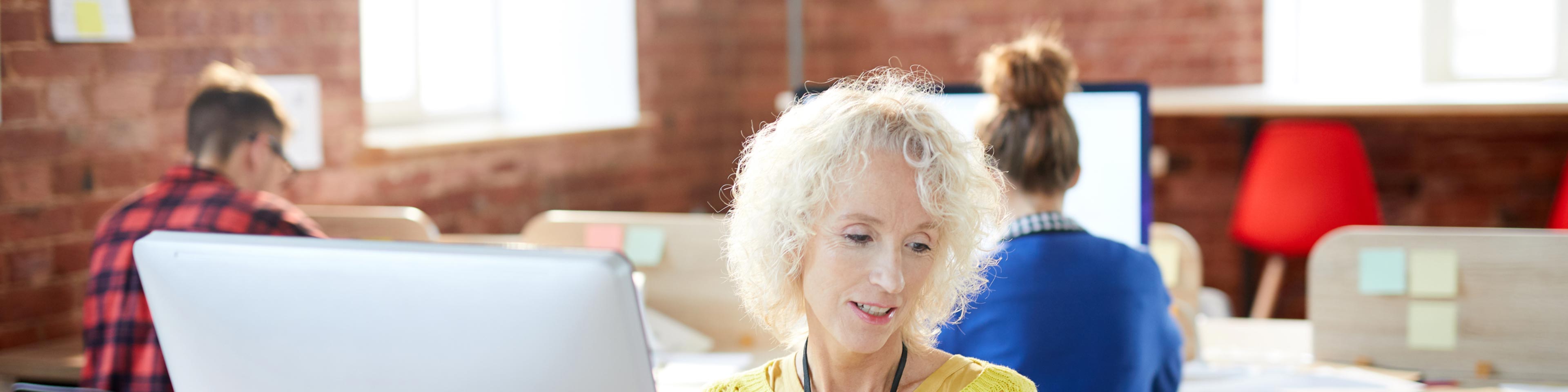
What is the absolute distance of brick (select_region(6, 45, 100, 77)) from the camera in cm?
207

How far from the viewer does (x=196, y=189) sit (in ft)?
6.35

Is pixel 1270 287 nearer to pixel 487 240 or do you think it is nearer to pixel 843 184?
pixel 487 240

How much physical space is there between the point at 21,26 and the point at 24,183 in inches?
10.5

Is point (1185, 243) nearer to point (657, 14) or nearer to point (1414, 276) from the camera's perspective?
point (1414, 276)

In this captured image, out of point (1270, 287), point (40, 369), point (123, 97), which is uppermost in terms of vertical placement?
point (123, 97)

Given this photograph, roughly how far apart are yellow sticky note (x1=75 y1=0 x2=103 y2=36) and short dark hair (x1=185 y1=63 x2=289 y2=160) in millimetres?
269

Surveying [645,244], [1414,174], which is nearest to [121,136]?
[645,244]

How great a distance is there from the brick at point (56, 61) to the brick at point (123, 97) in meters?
0.04

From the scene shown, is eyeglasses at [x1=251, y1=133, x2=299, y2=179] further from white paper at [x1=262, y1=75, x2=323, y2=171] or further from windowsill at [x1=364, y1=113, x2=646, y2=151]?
windowsill at [x1=364, y1=113, x2=646, y2=151]

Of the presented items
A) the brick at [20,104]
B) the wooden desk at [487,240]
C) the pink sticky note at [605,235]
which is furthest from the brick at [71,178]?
the pink sticky note at [605,235]

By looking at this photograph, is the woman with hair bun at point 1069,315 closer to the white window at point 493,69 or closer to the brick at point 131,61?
the brick at point 131,61

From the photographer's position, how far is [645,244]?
7.02 ft

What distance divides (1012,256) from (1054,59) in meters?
0.37

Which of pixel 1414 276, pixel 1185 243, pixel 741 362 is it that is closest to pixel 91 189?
pixel 741 362
